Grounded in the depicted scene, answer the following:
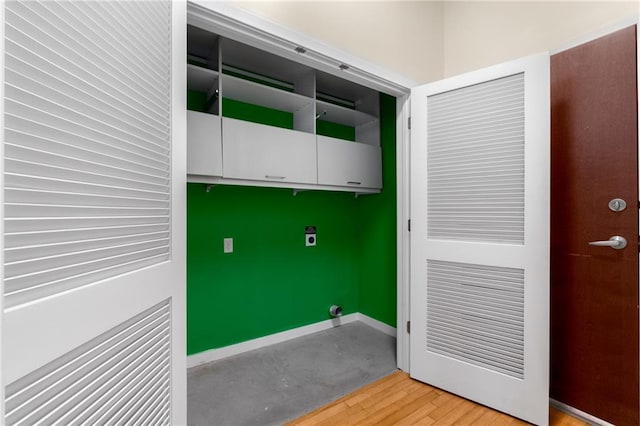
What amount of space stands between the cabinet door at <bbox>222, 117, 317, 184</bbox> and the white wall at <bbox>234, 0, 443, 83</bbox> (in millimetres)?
709

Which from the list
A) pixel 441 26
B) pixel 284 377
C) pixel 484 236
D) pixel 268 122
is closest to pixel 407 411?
pixel 284 377

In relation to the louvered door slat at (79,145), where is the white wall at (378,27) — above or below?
above

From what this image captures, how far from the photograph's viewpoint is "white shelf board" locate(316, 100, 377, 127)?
2491mm

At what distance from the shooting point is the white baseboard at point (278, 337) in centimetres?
220

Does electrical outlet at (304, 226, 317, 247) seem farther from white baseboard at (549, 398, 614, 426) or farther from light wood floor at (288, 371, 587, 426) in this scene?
white baseboard at (549, 398, 614, 426)

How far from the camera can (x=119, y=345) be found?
771 millimetres

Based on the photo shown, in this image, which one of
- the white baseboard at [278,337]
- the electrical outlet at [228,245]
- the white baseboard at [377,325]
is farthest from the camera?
the white baseboard at [377,325]

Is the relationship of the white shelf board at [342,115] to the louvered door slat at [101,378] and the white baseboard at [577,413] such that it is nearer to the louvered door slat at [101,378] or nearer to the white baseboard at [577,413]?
the louvered door slat at [101,378]

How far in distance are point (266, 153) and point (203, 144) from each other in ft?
1.44

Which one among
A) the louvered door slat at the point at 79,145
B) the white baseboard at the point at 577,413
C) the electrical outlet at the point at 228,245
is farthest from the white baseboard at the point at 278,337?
the louvered door slat at the point at 79,145

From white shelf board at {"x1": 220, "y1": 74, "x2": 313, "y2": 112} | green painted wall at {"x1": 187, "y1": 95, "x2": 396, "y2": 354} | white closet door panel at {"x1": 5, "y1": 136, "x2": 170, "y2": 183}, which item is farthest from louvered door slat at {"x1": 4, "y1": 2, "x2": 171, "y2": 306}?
green painted wall at {"x1": 187, "y1": 95, "x2": 396, "y2": 354}

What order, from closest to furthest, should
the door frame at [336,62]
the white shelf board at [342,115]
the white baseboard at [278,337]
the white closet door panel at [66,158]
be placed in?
the white closet door panel at [66,158] → the door frame at [336,62] → the white baseboard at [278,337] → the white shelf board at [342,115]

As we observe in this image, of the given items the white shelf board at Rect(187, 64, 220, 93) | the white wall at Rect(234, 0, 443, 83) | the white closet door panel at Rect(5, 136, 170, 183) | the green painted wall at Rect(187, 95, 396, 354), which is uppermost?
the white wall at Rect(234, 0, 443, 83)

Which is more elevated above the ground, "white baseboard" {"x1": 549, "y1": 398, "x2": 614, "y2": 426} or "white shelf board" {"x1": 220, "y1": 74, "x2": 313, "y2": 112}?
"white shelf board" {"x1": 220, "y1": 74, "x2": 313, "y2": 112}
